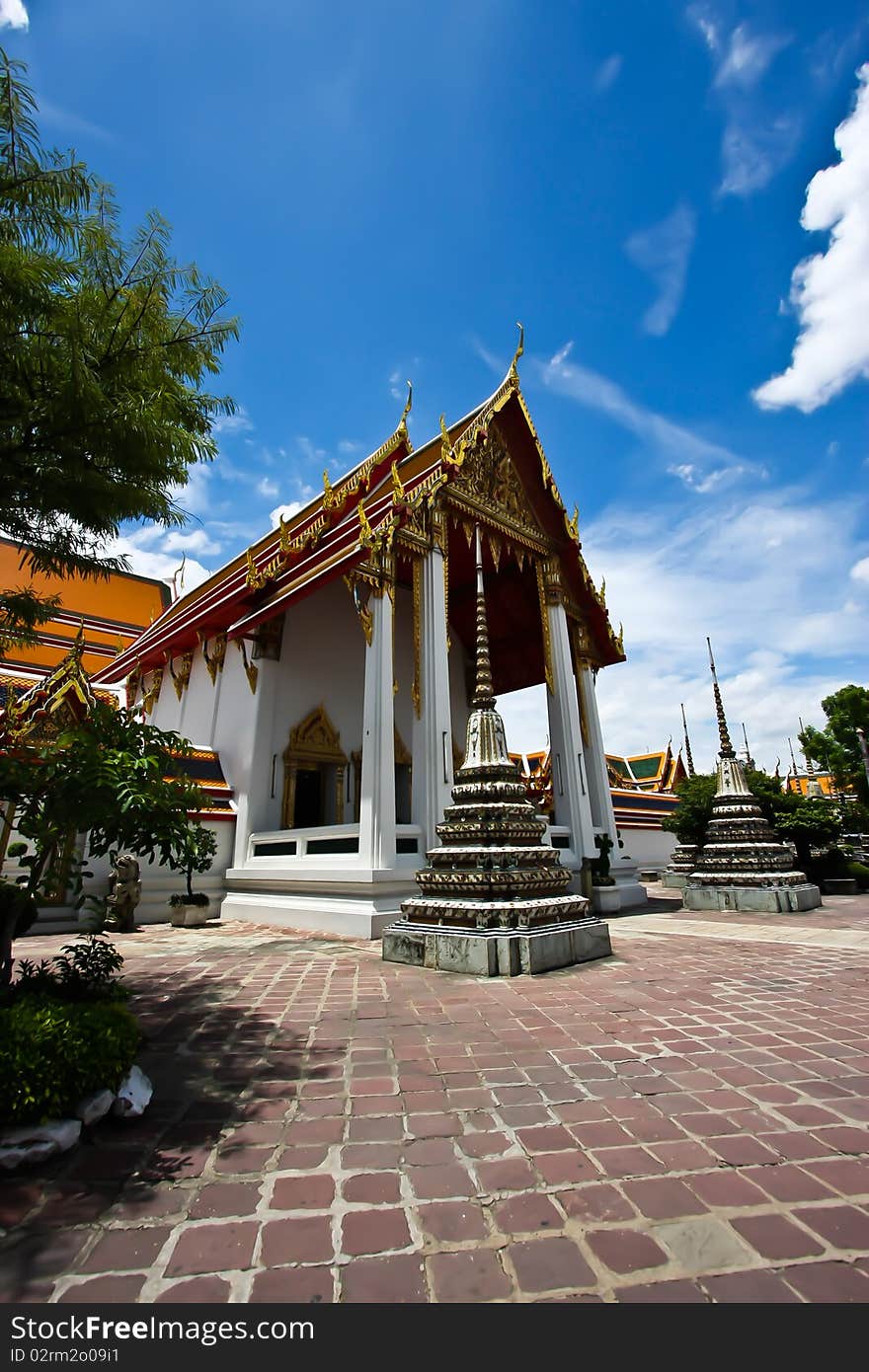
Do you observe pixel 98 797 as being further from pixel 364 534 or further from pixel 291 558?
pixel 291 558

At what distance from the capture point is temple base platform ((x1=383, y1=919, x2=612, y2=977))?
4875 millimetres

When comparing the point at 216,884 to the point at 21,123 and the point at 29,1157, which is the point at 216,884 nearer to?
the point at 29,1157

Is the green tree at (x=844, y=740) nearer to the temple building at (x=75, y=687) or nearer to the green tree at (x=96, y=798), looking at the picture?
the temple building at (x=75, y=687)

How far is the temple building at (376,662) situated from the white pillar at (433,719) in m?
0.02

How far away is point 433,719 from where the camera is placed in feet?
29.0

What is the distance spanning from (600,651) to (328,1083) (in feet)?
40.0

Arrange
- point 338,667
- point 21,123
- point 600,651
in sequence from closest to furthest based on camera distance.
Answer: point 21,123
point 338,667
point 600,651

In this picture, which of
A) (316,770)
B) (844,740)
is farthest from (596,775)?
(844,740)

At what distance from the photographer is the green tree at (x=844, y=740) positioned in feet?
105

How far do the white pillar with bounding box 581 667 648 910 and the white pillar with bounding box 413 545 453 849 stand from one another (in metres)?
4.38

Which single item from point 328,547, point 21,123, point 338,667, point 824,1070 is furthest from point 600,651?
point 21,123

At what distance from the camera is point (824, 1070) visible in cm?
276

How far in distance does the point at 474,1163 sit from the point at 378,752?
6285 mm

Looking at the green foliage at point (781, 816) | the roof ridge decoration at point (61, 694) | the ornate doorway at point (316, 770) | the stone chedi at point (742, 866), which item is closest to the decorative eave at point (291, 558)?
the ornate doorway at point (316, 770)
